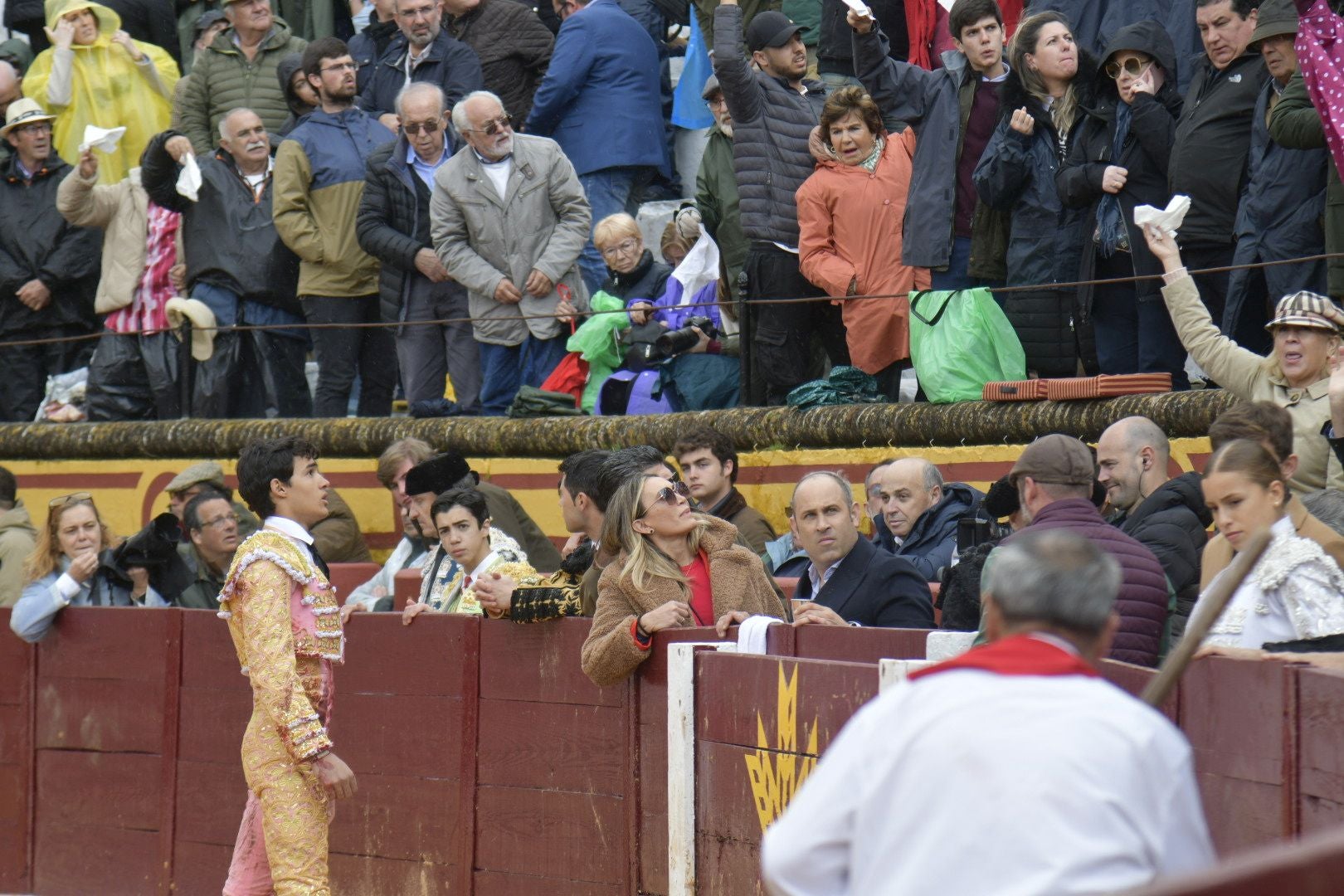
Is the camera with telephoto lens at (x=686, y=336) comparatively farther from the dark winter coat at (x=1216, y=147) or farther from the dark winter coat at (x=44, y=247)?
the dark winter coat at (x=44, y=247)

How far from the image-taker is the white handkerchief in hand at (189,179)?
12.3m

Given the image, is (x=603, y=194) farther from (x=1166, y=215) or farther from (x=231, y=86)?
(x=1166, y=215)

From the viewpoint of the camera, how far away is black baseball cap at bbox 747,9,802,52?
9922mm

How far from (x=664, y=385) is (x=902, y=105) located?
1942 millimetres

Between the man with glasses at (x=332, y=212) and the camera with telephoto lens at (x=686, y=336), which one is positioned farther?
the man with glasses at (x=332, y=212)

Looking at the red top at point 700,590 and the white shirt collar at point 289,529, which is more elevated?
the white shirt collar at point 289,529

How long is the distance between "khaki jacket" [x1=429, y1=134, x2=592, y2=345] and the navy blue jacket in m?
0.75

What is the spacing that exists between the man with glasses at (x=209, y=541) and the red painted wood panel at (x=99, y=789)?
77 cm

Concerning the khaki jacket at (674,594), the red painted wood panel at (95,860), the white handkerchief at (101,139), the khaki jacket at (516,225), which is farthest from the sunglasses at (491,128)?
the khaki jacket at (674,594)

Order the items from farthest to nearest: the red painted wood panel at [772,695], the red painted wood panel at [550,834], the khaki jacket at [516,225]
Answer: the khaki jacket at [516,225]
the red painted wood panel at [550,834]
the red painted wood panel at [772,695]

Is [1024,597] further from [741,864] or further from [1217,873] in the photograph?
[741,864]

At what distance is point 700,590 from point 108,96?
8.78m

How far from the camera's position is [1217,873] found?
2.22 meters

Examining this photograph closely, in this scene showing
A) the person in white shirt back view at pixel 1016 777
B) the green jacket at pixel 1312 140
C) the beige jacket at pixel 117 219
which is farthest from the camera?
the beige jacket at pixel 117 219
